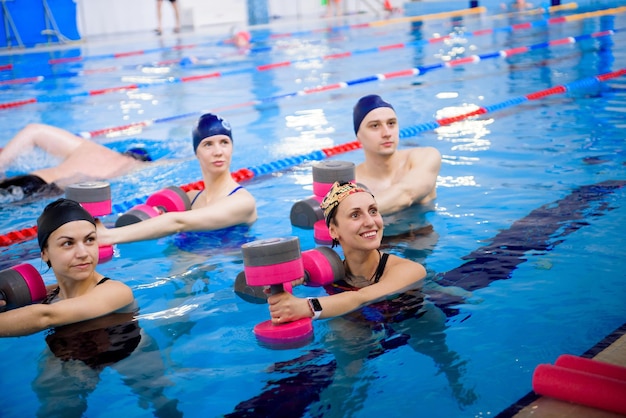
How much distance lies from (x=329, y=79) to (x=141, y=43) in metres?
10.2

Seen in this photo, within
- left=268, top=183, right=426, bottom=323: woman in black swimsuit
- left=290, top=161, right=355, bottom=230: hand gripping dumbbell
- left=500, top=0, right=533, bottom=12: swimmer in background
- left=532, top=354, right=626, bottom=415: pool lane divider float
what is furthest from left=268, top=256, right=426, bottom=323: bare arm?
left=500, top=0, right=533, bottom=12: swimmer in background

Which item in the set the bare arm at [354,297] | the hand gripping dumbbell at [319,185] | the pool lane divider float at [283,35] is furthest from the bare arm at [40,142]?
the pool lane divider float at [283,35]

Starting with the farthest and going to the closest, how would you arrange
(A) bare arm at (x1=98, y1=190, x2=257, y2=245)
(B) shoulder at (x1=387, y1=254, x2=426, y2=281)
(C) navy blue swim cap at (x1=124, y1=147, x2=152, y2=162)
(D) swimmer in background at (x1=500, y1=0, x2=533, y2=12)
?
(D) swimmer in background at (x1=500, y1=0, x2=533, y2=12)
(C) navy blue swim cap at (x1=124, y1=147, x2=152, y2=162)
(A) bare arm at (x1=98, y1=190, x2=257, y2=245)
(B) shoulder at (x1=387, y1=254, x2=426, y2=281)

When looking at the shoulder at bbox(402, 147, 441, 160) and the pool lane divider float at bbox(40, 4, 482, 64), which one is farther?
the pool lane divider float at bbox(40, 4, 482, 64)

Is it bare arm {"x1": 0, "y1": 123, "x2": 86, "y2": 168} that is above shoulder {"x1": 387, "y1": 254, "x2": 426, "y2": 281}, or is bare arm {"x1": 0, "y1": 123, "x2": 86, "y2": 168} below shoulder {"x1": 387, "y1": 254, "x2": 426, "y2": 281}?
above

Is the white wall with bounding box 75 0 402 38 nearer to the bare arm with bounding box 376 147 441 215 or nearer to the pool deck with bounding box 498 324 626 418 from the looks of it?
the bare arm with bounding box 376 147 441 215

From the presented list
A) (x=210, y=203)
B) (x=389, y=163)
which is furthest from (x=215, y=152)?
(x=389, y=163)

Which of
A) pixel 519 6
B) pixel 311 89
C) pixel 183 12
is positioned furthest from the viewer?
pixel 183 12

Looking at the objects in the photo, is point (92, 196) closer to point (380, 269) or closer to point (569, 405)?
point (380, 269)

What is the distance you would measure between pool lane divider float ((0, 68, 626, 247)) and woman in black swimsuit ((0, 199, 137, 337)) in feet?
6.70

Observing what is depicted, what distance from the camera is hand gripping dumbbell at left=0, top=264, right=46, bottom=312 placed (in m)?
3.91

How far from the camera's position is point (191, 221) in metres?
5.32

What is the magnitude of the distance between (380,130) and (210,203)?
129cm

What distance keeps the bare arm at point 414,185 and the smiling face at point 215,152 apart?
42.8 inches
